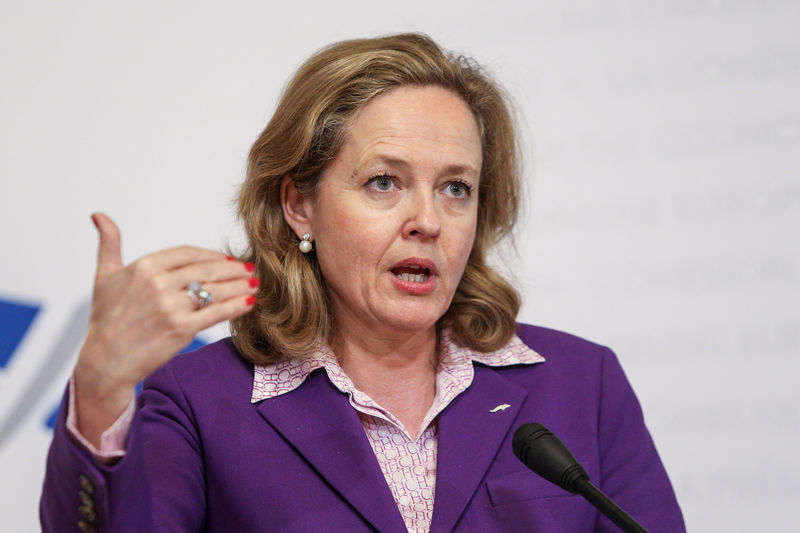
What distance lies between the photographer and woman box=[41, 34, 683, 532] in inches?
69.4

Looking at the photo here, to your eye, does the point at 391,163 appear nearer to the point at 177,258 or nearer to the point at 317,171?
the point at 317,171

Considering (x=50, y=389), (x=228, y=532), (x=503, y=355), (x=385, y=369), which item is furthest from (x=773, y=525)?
(x=50, y=389)

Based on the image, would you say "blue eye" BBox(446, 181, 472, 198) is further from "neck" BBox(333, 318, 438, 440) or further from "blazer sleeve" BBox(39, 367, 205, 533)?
→ "blazer sleeve" BBox(39, 367, 205, 533)

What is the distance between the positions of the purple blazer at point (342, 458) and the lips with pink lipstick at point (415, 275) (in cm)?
24

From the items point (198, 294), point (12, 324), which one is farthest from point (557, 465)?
point (12, 324)

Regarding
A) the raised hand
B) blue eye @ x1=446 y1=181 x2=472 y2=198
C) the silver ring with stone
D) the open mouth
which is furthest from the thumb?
blue eye @ x1=446 y1=181 x2=472 y2=198

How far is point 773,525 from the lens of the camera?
2.86 metres

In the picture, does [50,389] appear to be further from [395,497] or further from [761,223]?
[761,223]

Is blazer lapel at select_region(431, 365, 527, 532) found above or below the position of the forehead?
below

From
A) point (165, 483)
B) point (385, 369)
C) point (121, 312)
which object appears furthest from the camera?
point (385, 369)

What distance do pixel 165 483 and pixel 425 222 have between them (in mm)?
687

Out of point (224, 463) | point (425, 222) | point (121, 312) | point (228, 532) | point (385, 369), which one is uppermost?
point (425, 222)

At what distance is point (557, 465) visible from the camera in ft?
4.99

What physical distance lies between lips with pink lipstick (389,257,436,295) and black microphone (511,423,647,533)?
16.4 inches
